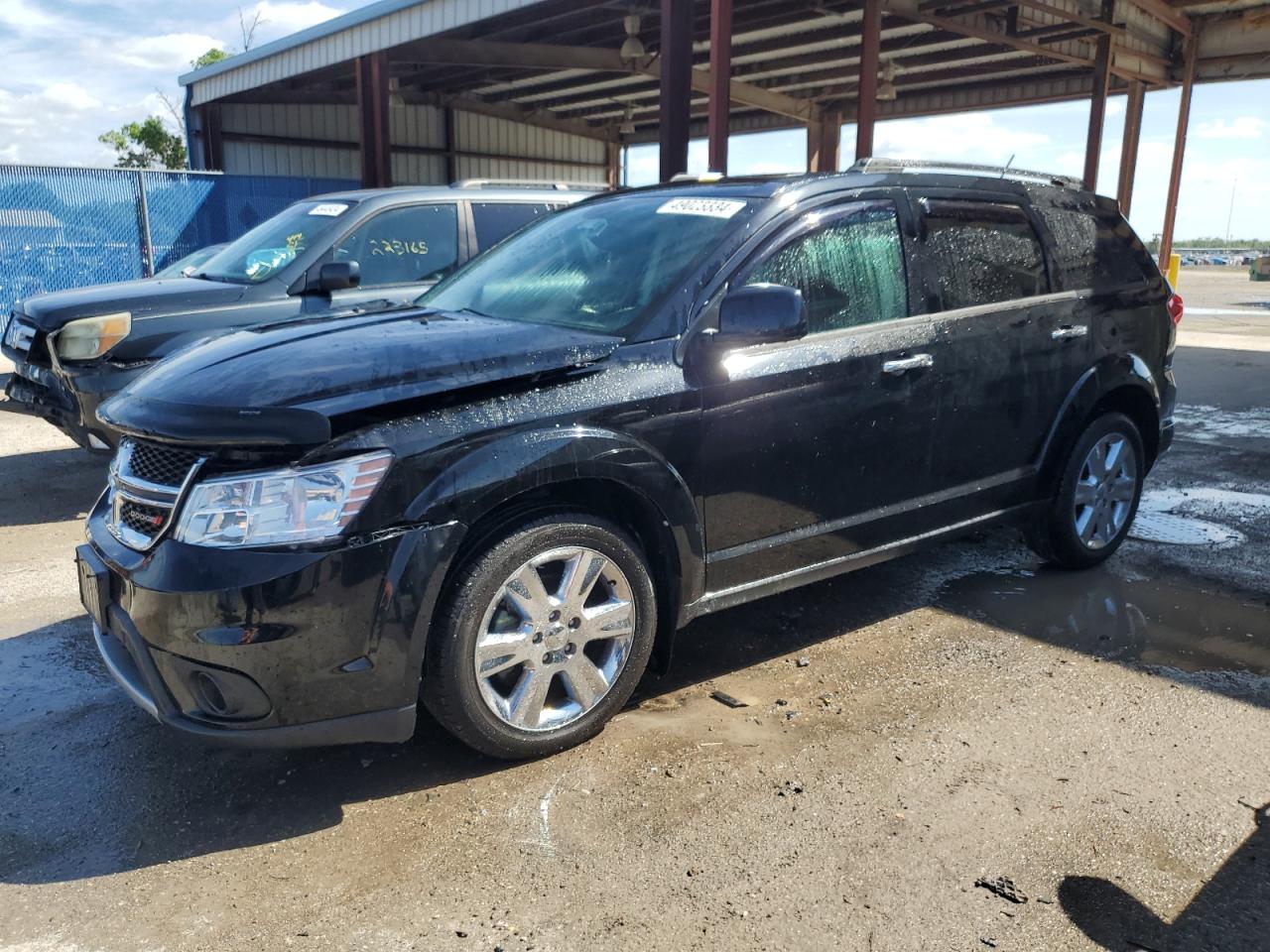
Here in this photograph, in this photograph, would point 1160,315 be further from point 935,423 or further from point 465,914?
point 465,914

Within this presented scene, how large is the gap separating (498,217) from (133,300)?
235 centimetres

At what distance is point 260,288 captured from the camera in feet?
20.1

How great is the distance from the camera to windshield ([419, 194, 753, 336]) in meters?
3.49

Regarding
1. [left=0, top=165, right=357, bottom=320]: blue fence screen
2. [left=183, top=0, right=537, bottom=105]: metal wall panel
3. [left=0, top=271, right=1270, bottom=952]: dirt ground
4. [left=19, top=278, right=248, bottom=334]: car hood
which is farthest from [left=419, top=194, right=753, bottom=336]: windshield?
[left=0, top=165, right=357, bottom=320]: blue fence screen

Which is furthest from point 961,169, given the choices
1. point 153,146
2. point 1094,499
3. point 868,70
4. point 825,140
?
point 153,146

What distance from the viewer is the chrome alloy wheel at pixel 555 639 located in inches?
115

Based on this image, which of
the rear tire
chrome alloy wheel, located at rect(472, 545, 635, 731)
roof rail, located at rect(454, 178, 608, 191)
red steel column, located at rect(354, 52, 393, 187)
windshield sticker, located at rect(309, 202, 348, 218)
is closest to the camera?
chrome alloy wheel, located at rect(472, 545, 635, 731)

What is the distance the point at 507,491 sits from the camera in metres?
2.84

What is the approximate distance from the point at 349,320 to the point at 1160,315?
395cm

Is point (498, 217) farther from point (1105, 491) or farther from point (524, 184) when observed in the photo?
point (1105, 491)

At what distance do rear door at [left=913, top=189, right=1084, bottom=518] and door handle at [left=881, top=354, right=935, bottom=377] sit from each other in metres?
0.08

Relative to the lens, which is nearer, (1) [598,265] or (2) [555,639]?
(2) [555,639]

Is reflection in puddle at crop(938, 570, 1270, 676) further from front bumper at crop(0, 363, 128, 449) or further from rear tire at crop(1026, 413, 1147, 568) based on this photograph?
front bumper at crop(0, 363, 128, 449)

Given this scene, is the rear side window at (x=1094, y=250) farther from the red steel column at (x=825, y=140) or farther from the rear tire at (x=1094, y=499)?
the red steel column at (x=825, y=140)
